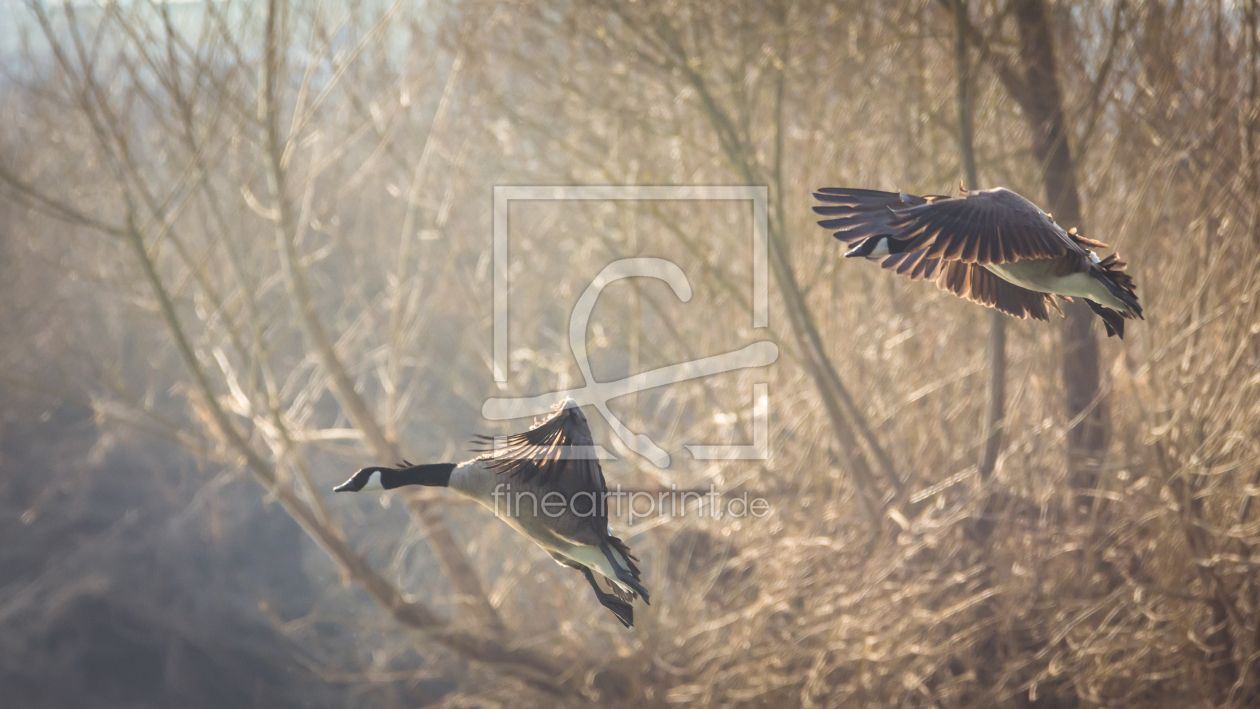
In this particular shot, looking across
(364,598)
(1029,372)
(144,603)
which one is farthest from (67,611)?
(1029,372)

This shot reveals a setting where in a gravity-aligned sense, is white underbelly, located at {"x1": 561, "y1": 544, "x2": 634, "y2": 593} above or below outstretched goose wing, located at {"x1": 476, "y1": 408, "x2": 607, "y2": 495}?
below

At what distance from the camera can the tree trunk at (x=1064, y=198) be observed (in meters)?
2.64

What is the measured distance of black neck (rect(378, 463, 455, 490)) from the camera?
2.98 feet

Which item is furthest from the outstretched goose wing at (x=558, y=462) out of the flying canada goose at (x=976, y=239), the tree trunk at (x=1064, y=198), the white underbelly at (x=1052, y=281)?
the tree trunk at (x=1064, y=198)

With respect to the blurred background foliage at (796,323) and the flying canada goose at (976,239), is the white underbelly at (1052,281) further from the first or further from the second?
the blurred background foliage at (796,323)

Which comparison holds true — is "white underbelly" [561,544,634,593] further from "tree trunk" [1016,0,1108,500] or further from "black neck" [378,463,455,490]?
"tree trunk" [1016,0,1108,500]

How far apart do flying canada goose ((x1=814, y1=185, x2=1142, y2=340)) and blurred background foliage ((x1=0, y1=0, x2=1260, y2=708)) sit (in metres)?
1.54

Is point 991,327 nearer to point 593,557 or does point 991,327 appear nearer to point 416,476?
point 593,557

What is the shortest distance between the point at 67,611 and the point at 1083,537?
712cm

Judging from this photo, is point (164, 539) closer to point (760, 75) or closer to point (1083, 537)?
point (760, 75)

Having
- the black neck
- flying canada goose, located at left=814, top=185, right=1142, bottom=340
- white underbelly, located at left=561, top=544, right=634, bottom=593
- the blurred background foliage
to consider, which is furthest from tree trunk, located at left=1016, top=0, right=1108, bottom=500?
the black neck

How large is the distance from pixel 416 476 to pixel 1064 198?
94.7 inches

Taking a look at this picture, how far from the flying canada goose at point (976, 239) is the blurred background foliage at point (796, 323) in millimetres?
1539

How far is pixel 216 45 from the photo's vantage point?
10.2ft
